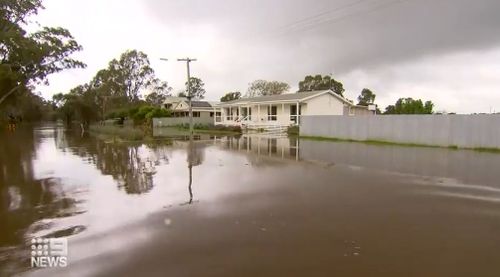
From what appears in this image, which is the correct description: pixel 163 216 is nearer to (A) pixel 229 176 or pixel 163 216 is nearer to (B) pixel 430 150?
(A) pixel 229 176

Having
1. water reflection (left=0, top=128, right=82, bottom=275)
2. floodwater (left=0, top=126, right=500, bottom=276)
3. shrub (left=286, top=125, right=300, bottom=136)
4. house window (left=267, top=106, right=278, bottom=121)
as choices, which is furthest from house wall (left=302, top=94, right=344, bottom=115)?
water reflection (left=0, top=128, right=82, bottom=275)

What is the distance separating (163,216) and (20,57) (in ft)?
115

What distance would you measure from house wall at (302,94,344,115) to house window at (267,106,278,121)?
12.9ft

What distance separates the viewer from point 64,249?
617 cm

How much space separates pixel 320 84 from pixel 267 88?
10.3m

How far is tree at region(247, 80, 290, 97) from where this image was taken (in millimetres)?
72625

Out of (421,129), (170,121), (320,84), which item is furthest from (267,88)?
(421,129)

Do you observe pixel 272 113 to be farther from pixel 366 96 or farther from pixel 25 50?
pixel 366 96

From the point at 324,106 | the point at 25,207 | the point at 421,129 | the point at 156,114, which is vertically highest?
the point at 324,106

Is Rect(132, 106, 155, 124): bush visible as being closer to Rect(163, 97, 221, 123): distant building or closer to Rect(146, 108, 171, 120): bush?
Rect(146, 108, 171, 120): bush

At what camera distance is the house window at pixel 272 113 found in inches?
1652

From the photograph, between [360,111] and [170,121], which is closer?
[360,111]

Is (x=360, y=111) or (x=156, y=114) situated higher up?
(x=156, y=114)

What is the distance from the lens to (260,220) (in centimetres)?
755
